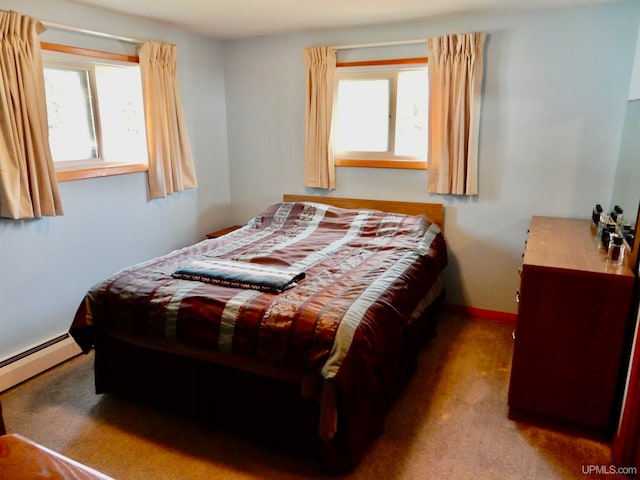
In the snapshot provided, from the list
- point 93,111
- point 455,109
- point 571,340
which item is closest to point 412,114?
point 455,109

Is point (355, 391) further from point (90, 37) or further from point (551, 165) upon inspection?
point (90, 37)

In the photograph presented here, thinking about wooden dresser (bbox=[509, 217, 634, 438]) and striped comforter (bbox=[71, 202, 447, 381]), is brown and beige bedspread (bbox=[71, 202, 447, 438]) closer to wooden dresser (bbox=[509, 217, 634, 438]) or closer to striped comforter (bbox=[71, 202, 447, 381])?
striped comforter (bbox=[71, 202, 447, 381])

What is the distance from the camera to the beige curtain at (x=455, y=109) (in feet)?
10.2

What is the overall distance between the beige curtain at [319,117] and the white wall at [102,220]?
0.90m

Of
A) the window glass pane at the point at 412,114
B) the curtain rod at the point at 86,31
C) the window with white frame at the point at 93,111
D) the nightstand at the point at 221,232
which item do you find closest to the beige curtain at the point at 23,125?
the curtain rod at the point at 86,31

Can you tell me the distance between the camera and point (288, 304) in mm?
1986

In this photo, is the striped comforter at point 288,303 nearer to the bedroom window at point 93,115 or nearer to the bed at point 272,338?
the bed at point 272,338

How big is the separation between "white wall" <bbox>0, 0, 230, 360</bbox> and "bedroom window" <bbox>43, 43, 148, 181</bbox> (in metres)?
0.10

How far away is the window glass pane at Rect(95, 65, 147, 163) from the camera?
10.4ft

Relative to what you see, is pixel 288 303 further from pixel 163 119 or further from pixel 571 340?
pixel 163 119

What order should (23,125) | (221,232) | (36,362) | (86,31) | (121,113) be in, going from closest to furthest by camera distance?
(23,125) → (36,362) → (86,31) → (121,113) → (221,232)

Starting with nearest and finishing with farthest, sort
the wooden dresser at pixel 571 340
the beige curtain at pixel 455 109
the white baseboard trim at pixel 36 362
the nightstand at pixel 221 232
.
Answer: the wooden dresser at pixel 571 340
the white baseboard trim at pixel 36 362
the beige curtain at pixel 455 109
the nightstand at pixel 221 232

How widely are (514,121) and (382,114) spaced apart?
0.97 metres

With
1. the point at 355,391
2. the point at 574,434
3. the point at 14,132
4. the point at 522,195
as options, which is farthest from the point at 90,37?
the point at 574,434
